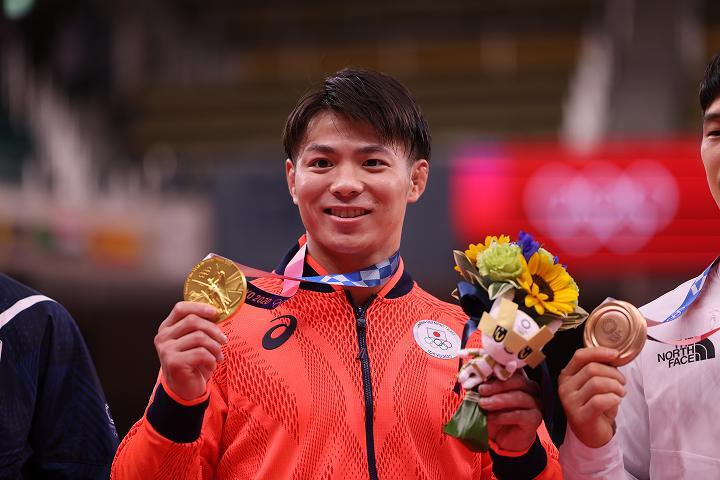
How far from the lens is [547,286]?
1.83 metres

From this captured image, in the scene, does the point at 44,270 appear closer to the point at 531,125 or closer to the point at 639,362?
the point at 531,125

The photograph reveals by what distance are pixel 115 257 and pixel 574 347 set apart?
6.26 m

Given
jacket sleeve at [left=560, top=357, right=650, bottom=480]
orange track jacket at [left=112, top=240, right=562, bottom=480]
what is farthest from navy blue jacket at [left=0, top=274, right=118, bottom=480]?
jacket sleeve at [left=560, top=357, right=650, bottom=480]

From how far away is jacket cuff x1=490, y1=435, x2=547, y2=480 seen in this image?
6.04 feet

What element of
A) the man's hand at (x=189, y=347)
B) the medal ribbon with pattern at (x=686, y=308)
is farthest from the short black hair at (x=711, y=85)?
the man's hand at (x=189, y=347)

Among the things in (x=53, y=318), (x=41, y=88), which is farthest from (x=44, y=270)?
(x=53, y=318)

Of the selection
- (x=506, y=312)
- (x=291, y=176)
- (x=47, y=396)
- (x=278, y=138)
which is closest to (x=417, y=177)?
(x=291, y=176)

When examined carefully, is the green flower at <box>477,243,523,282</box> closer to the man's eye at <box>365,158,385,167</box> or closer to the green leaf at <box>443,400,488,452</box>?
the green leaf at <box>443,400,488,452</box>

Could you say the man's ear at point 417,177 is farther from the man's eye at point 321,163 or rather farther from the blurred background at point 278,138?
the blurred background at point 278,138

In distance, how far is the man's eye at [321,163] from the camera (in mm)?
2098

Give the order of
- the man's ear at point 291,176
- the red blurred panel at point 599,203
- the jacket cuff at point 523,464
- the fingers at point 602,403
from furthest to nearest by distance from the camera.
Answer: the red blurred panel at point 599,203 → the man's ear at point 291,176 → the jacket cuff at point 523,464 → the fingers at point 602,403

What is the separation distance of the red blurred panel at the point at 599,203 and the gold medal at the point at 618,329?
4.42 meters

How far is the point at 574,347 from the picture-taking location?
6.15 ft

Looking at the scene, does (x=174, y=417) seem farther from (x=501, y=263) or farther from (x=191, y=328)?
(x=501, y=263)
